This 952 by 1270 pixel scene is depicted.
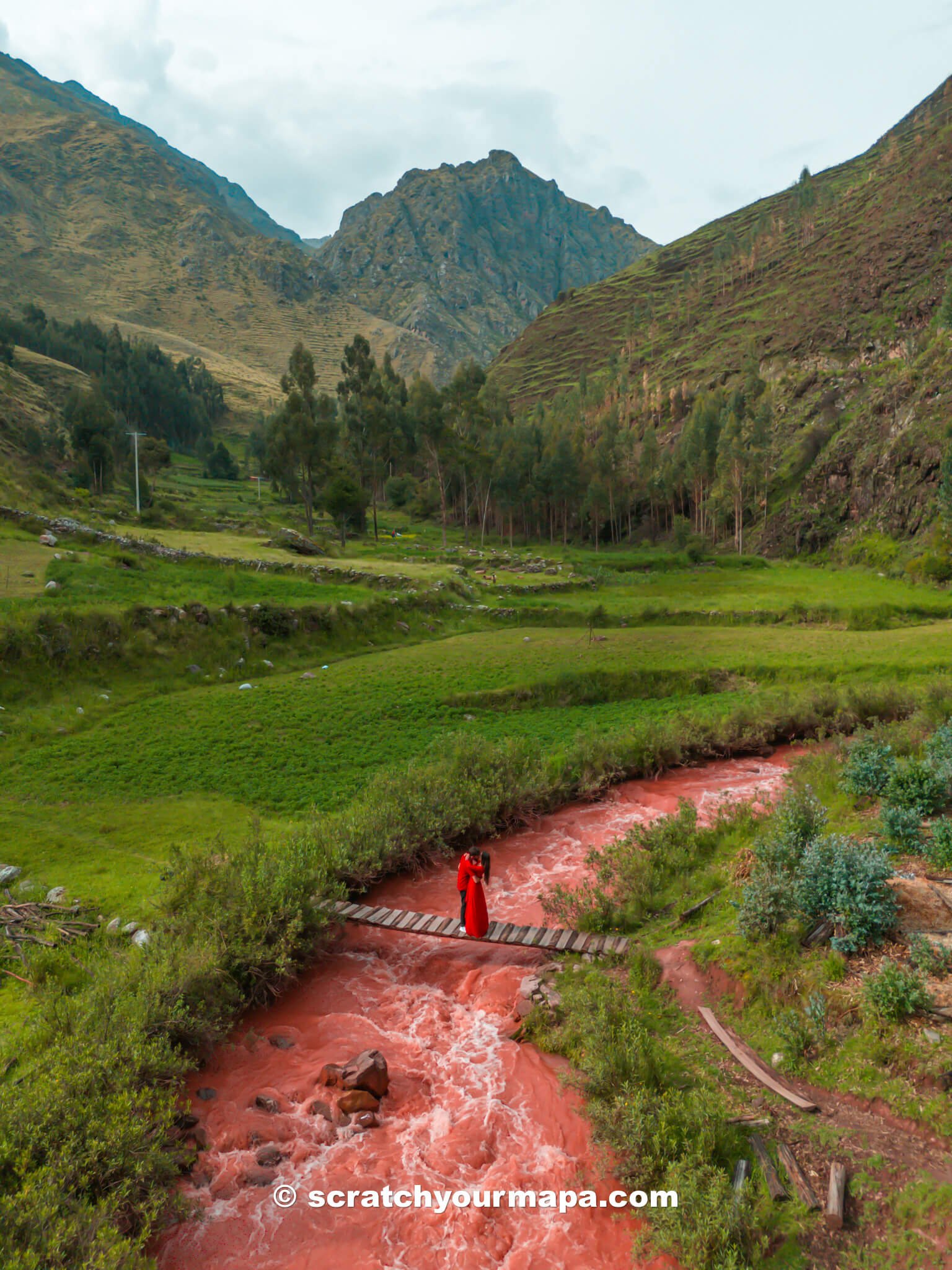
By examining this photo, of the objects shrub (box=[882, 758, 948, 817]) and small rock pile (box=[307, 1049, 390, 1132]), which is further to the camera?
shrub (box=[882, 758, 948, 817])

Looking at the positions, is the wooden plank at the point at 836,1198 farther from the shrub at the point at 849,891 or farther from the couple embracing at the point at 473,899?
the couple embracing at the point at 473,899

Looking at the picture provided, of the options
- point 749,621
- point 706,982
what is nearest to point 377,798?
point 706,982

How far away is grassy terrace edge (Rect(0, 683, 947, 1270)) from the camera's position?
5.63m

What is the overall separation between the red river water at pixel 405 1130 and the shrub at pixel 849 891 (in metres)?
3.86

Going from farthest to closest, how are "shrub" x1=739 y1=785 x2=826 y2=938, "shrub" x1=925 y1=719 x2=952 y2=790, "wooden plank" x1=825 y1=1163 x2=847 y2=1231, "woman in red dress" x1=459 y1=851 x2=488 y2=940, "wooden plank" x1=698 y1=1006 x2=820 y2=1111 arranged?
"shrub" x1=925 y1=719 x2=952 y2=790 → "woman in red dress" x1=459 y1=851 x2=488 y2=940 → "shrub" x1=739 y1=785 x2=826 y2=938 → "wooden plank" x1=698 y1=1006 x2=820 y2=1111 → "wooden plank" x1=825 y1=1163 x2=847 y2=1231

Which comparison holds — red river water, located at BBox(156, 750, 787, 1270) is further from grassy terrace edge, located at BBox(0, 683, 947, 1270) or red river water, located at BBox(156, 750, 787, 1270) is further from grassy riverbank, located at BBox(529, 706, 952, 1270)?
grassy riverbank, located at BBox(529, 706, 952, 1270)

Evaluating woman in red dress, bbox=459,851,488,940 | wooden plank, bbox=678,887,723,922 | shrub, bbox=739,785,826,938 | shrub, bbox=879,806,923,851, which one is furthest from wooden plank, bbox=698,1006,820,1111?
shrub, bbox=879,806,923,851

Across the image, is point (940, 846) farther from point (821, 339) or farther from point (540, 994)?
point (821, 339)

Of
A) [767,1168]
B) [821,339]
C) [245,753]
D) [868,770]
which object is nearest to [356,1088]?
[767,1168]

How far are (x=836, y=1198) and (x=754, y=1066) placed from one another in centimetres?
173

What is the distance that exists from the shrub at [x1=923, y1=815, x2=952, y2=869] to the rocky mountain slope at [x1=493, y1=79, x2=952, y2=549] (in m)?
51.1

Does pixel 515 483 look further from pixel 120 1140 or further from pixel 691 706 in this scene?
pixel 120 1140

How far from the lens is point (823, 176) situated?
170875mm

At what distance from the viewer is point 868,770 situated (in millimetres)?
12539
